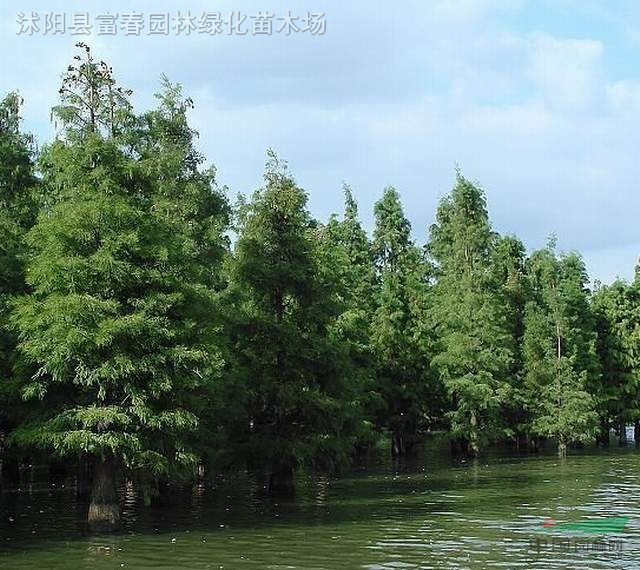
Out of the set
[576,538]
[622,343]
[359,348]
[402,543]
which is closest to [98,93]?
[402,543]

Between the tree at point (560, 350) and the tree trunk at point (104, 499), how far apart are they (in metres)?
41.9

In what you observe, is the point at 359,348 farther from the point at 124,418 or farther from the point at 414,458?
the point at 124,418

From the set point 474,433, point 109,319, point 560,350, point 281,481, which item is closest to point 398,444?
point 474,433

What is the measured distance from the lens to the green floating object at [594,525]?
27031 millimetres

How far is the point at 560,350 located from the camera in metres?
67.4

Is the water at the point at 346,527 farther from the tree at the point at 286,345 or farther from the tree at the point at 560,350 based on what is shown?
the tree at the point at 560,350

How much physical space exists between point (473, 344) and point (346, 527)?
35.1m

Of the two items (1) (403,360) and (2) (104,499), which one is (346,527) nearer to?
(2) (104,499)

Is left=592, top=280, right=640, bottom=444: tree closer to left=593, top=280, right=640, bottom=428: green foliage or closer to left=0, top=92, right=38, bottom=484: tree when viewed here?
left=593, top=280, right=640, bottom=428: green foliage

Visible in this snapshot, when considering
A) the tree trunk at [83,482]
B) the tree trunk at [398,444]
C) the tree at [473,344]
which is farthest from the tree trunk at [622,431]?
A: the tree trunk at [83,482]

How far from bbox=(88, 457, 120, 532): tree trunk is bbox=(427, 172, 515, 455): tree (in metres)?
35.5

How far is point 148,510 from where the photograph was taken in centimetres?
3281

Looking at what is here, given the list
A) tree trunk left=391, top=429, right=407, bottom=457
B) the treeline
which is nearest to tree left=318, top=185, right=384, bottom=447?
the treeline

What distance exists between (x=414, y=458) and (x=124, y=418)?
40.5 m
